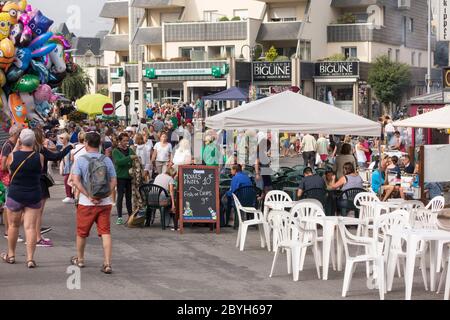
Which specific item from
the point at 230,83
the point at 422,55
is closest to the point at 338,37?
the point at 230,83

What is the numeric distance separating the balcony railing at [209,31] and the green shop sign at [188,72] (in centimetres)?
275

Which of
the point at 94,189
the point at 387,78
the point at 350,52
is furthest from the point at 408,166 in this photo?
the point at 350,52

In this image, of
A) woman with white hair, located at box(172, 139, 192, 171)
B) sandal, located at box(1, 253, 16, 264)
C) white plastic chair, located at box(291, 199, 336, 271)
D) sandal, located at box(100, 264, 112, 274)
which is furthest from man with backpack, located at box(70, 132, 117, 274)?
woman with white hair, located at box(172, 139, 192, 171)

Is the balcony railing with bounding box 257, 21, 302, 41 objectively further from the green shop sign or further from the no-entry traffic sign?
the no-entry traffic sign

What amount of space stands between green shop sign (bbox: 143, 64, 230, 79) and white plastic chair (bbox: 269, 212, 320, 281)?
38639 millimetres

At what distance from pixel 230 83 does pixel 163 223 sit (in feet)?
116

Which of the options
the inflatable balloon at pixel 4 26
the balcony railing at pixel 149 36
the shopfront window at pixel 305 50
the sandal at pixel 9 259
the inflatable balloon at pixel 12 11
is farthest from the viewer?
the balcony railing at pixel 149 36

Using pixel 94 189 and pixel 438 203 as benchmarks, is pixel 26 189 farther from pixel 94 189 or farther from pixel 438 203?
pixel 438 203

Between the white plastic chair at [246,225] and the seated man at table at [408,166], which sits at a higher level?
the seated man at table at [408,166]

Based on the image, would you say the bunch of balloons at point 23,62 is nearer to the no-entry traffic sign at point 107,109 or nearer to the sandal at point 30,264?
the sandal at point 30,264

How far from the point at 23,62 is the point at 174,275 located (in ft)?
30.4

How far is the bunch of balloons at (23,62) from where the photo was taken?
1911 cm

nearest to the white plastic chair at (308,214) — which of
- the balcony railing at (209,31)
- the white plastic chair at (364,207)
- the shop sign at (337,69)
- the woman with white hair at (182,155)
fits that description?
the white plastic chair at (364,207)

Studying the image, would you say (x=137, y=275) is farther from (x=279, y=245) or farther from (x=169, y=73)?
(x=169, y=73)
